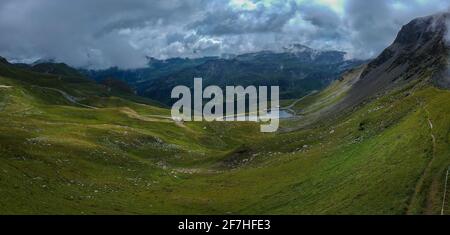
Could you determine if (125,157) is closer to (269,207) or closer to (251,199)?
(251,199)

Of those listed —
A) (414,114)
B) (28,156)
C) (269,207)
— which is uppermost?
(414,114)

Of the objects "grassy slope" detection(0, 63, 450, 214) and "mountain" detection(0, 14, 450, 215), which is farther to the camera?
"grassy slope" detection(0, 63, 450, 214)

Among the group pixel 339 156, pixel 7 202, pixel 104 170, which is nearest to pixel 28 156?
pixel 104 170

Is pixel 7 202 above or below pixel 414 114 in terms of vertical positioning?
below

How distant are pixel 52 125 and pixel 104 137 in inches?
620

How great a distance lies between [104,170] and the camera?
105500 millimetres

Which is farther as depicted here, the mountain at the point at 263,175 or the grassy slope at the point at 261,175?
the grassy slope at the point at 261,175

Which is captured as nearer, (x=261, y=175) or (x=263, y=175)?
(x=263, y=175)

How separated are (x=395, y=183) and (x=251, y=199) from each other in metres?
29.3

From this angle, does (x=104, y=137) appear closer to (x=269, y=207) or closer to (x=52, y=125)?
(x=52, y=125)

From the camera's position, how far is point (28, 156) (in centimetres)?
9288
